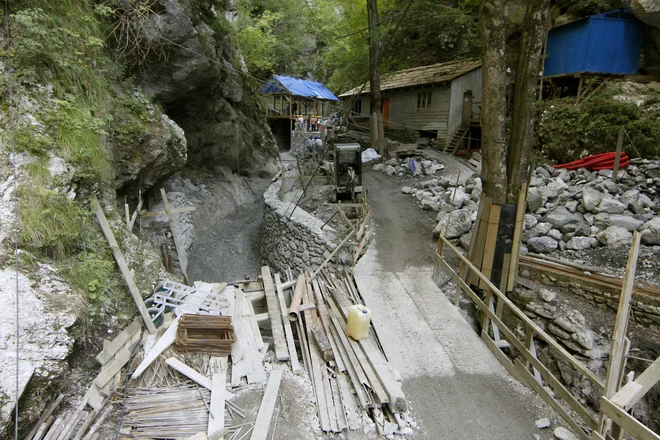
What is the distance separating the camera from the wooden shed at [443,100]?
20.1m

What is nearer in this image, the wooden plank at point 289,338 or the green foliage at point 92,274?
the green foliage at point 92,274

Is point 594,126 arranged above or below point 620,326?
above

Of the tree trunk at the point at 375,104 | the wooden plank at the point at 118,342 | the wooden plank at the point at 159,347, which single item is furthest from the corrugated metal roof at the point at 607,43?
the wooden plank at the point at 118,342

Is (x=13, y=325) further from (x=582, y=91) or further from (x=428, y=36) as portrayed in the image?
(x=428, y=36)

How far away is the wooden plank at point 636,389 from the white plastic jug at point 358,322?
11.1ft

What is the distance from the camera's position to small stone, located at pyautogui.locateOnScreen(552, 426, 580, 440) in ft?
15.6

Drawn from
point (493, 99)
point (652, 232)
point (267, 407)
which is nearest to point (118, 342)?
point (267, 407)

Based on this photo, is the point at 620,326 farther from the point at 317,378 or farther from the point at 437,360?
the point at 317,378

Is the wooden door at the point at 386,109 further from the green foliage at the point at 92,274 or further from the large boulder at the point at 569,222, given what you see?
the green foliage at the point at 92,274

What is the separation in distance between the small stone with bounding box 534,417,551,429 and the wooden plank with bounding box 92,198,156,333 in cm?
612

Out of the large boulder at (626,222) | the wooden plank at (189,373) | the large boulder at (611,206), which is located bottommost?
the wooden plank at (189,373)

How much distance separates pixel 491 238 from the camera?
812cm

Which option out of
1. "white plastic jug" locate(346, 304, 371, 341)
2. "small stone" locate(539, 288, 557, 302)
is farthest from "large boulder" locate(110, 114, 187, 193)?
"small stone" locate(539, 288, 557, 302)

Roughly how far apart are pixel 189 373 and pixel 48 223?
3.24 metres
